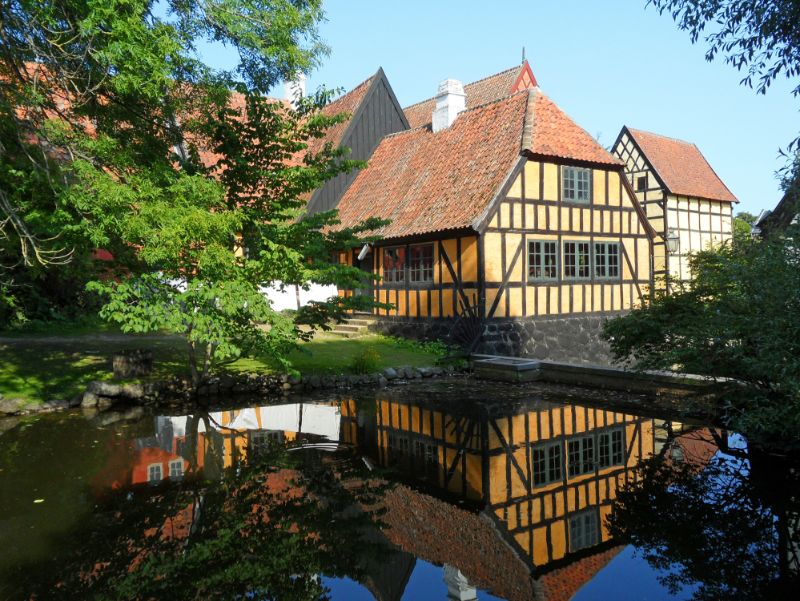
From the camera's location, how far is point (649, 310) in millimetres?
10336

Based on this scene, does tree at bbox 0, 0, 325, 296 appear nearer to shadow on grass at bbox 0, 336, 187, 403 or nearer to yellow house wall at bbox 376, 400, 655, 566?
shadow on grass at bbox 0, 336, 187, 403

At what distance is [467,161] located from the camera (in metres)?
18.0

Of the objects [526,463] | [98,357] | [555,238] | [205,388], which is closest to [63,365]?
[98,357]

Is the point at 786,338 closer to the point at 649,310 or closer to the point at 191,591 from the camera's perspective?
the point at 649,310

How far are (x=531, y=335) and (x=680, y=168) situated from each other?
16.4m

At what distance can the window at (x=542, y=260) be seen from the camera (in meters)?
16.8

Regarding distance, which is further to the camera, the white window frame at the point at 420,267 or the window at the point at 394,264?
the window at the point at 394,264

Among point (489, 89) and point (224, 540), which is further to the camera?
point (489, 89)

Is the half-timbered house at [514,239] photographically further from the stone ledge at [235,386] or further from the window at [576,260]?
the stone ledge at [235,386]

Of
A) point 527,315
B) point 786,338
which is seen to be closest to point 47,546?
point 786,338

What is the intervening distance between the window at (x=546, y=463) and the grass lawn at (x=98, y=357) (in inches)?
185

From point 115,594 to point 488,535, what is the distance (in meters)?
3.03

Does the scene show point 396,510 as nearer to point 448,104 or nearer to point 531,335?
point 531,335

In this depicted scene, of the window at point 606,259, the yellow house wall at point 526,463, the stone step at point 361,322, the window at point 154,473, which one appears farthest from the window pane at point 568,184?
the window at point 154,473
